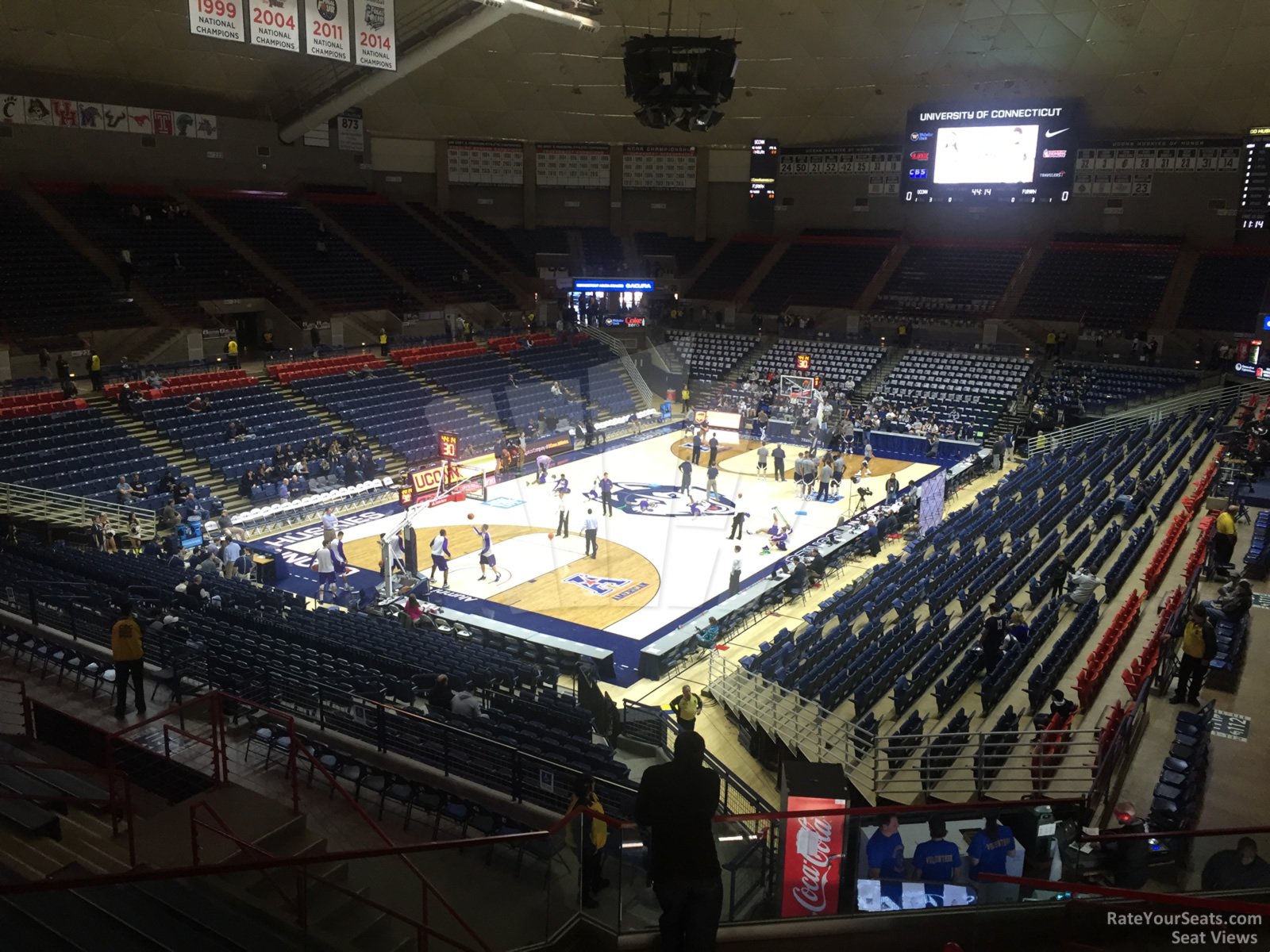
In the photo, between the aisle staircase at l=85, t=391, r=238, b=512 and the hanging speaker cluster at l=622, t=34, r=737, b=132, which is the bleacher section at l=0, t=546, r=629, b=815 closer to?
the aisle staircase at l=85, t=391, r=238, b=512

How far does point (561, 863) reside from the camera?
18.5 ft

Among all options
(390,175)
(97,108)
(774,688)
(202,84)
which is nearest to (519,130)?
(390,175)

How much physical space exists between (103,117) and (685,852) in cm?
3843

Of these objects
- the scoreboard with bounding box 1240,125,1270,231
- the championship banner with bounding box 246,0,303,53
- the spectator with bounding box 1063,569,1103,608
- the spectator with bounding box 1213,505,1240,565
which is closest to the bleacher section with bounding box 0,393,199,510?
the championship banner with bounding box 246,0,303,53

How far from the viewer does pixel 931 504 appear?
2366 cm

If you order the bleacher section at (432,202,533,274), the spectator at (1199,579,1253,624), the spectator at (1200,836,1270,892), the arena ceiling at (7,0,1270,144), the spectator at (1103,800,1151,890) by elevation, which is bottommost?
the spectator at (1103,800,1151,890)

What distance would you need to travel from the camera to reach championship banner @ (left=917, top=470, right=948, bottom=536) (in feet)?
77.0

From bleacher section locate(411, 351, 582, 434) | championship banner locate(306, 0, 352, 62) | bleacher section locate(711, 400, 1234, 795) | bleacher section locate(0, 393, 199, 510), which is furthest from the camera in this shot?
bleacher section locate(411, 351, 582, 434)

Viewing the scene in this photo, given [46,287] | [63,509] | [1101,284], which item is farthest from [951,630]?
[1101,284]

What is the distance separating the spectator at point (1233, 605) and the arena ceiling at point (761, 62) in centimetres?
2472

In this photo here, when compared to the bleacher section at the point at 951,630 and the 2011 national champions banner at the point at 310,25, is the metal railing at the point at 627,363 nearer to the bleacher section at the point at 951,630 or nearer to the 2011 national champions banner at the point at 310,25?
the bleacher section at the point at 951,630

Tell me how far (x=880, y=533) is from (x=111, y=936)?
20.6 m

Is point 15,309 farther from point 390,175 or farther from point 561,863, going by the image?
point 561,863

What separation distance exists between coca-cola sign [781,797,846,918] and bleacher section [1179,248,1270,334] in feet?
127
